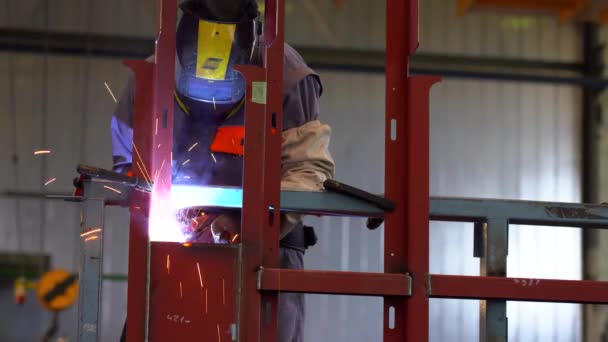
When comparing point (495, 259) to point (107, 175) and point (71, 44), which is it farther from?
point (71, 44)

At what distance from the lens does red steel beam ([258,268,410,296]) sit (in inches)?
78.3

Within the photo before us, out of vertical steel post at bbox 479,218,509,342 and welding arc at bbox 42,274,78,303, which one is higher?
vertical steel post at bbox 479,218,509,342

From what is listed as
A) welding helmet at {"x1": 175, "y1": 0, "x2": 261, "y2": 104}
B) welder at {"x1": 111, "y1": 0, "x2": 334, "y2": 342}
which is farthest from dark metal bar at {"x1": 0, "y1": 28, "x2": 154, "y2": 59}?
welding helmet at {"x1": 175, "y1": 0, "x2": 261, "y2": 104}

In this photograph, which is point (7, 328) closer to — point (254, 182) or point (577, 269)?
point (577, 269)

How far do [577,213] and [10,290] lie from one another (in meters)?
6.59

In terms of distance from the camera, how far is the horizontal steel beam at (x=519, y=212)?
6.96 ft

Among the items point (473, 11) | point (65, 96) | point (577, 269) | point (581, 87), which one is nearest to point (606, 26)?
point (581, 87)

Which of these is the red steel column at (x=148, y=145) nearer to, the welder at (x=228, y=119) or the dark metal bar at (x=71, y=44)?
the welder at (x=228, y=119)

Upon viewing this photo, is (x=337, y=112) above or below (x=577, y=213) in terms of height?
above

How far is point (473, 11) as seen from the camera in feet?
28.3

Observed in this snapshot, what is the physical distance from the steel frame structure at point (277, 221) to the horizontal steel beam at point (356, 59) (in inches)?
252

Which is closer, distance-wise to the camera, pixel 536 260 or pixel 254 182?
pixel 254 182

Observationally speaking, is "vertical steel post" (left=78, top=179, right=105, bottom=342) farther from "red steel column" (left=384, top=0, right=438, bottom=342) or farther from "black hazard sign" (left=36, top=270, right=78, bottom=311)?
"black hazard sign" (left=36, top=270, right=78, bottom=311)

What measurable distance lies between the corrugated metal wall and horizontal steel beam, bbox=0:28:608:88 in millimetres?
75
